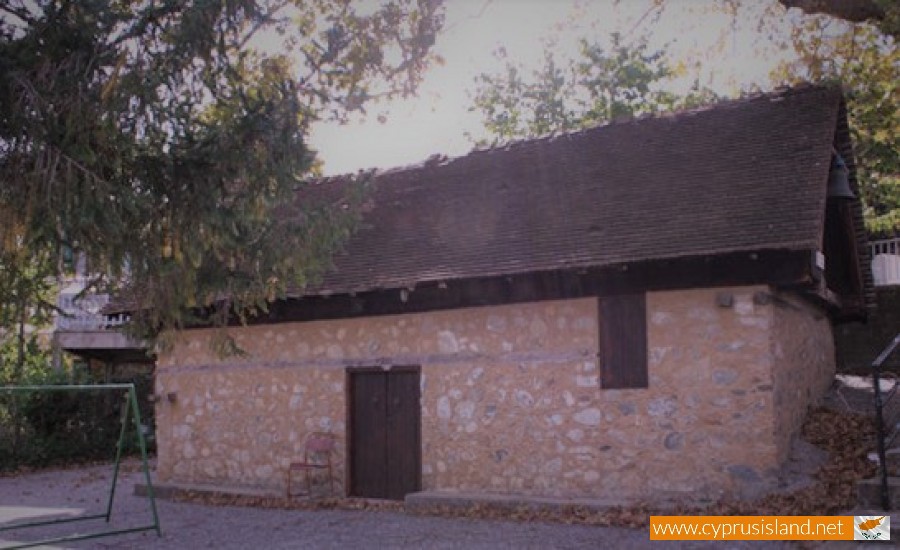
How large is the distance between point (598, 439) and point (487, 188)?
4.69 meters

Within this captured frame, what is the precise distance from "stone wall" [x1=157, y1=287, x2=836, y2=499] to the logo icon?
2007 millimetres

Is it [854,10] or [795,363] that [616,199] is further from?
[854,10]

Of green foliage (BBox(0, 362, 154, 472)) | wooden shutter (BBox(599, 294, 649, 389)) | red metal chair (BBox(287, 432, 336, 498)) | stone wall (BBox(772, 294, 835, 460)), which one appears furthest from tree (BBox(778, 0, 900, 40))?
green foliage (BBox(0, 362, 154, 472))

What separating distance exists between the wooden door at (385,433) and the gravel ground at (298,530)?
0.94 metres

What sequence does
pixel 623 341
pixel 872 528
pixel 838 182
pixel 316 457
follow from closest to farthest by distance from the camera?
pixel 872 528
pixel 623 341
pixel 838 182
pixel 316 457

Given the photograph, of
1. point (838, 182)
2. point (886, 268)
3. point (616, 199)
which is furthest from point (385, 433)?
point (886, 268)

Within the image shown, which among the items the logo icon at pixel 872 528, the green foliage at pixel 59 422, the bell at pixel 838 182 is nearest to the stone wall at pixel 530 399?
the logo icon at pixel 872 528

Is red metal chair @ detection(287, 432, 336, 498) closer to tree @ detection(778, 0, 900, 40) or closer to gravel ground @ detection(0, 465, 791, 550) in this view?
gravel ground @ detection(0, 465, 791, 550)

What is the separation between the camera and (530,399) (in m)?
10.7

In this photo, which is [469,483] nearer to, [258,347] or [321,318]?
[321,318]

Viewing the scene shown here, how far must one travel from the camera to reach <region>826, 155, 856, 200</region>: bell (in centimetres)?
1119

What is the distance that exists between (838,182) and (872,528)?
5661mm

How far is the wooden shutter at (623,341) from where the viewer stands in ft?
32.9

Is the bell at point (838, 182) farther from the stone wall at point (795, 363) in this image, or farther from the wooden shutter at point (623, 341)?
the wooden shutter at point (623, 341)
